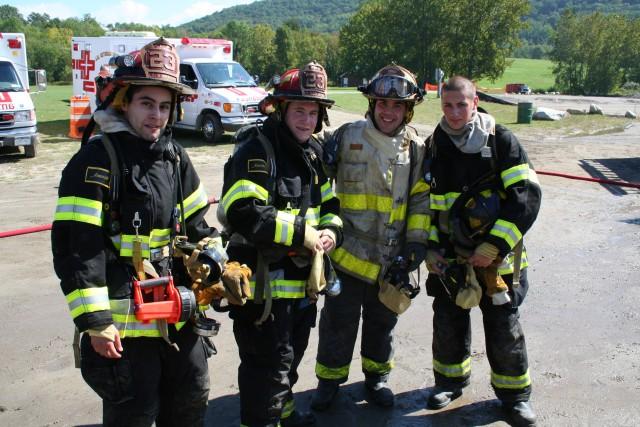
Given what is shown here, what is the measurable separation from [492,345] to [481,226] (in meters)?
0.77

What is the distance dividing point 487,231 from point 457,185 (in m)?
0.33

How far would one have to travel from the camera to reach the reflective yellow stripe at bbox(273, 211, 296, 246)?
2.94 metres

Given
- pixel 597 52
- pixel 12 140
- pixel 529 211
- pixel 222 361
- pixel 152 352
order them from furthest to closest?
1. pixel 597 52
2. pixel 12 140
3. pixel 222 361
4. pixel 529 211
5. pixel 152 352

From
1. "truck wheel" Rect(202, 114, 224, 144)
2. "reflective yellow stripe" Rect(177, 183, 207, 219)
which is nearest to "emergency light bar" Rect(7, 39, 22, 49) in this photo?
"truck wheel" Rect(202, 114, 224, 144)

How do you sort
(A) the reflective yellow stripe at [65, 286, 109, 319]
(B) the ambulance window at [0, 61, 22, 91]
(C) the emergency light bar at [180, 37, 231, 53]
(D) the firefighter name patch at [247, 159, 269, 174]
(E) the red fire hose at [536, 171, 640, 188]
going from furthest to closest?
(C) the emergency light bar at [180, 37, 231, 53] → (B) the ambulance window at [0, 61, 22, 91] → (E) the red fire hose at [536, 171, 640, 188] → (D) the firefighter name patch at [247, 159, 269, 174] → (A) the reflective yellow stripe at [65, 286, 109, 319]

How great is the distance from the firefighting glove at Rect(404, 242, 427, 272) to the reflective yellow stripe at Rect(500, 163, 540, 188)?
635 millimetres

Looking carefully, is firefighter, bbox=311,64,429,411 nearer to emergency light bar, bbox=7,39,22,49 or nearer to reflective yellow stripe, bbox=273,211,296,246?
reflective yellow stripe, bbox=273,211,296,246

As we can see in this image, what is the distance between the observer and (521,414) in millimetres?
3604

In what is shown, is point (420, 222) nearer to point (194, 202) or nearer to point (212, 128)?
point (194, 202)

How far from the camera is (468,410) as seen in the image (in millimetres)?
3789

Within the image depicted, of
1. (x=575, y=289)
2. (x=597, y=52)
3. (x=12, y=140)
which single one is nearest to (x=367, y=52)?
(x=597, y=52)

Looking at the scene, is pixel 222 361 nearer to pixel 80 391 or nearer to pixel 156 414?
pixel 80 391

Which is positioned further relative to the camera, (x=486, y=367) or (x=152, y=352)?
(x=486, y=367)

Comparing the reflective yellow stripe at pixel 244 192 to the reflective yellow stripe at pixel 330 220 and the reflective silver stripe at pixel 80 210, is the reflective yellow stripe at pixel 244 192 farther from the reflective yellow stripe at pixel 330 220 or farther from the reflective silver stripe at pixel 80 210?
the reflective silver stripe at pixel 80 210
